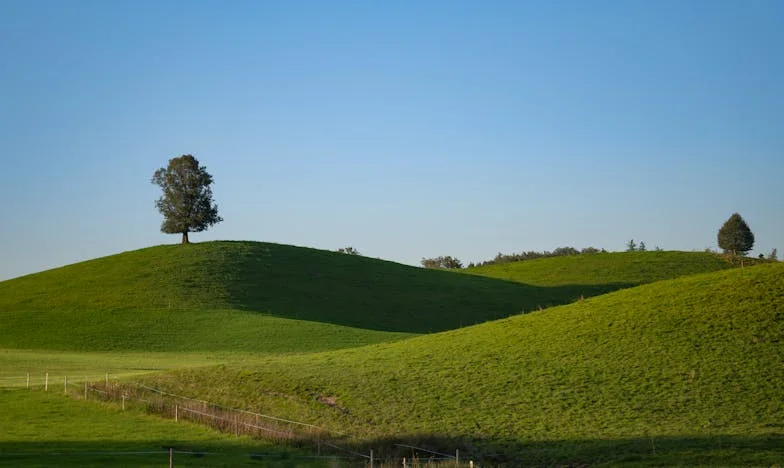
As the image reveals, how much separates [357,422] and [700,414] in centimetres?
1185

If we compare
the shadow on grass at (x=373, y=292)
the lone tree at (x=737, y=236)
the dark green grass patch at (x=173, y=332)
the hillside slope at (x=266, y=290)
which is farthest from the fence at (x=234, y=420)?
the lone tree at (x=737, y=236)

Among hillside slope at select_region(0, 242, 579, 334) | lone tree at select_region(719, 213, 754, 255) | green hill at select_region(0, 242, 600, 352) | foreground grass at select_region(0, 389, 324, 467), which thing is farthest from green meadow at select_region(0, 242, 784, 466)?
lone tree at select_region(719, 213, 754, 255)

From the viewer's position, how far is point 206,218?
350 ft

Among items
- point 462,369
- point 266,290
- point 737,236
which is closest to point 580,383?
point 462,369

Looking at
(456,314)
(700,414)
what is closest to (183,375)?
(700,414)

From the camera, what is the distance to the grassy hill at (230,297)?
7094cm

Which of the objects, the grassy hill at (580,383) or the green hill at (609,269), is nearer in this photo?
the grassy hill at (580,383)

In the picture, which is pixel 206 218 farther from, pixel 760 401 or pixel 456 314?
pixel 760 401

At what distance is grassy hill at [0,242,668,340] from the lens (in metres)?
70.9

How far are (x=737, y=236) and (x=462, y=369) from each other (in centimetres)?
7994

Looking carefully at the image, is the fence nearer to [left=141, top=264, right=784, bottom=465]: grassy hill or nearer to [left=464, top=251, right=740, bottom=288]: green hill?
[left=141, top=264, right=784, bottom=465]: grassy hill

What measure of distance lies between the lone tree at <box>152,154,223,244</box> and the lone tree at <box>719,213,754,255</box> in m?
60.9

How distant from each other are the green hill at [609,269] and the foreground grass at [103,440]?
63881 mm

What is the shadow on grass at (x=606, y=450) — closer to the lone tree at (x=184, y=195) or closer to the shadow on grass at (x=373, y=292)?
the shadow on grass at (x=373, y=292)
